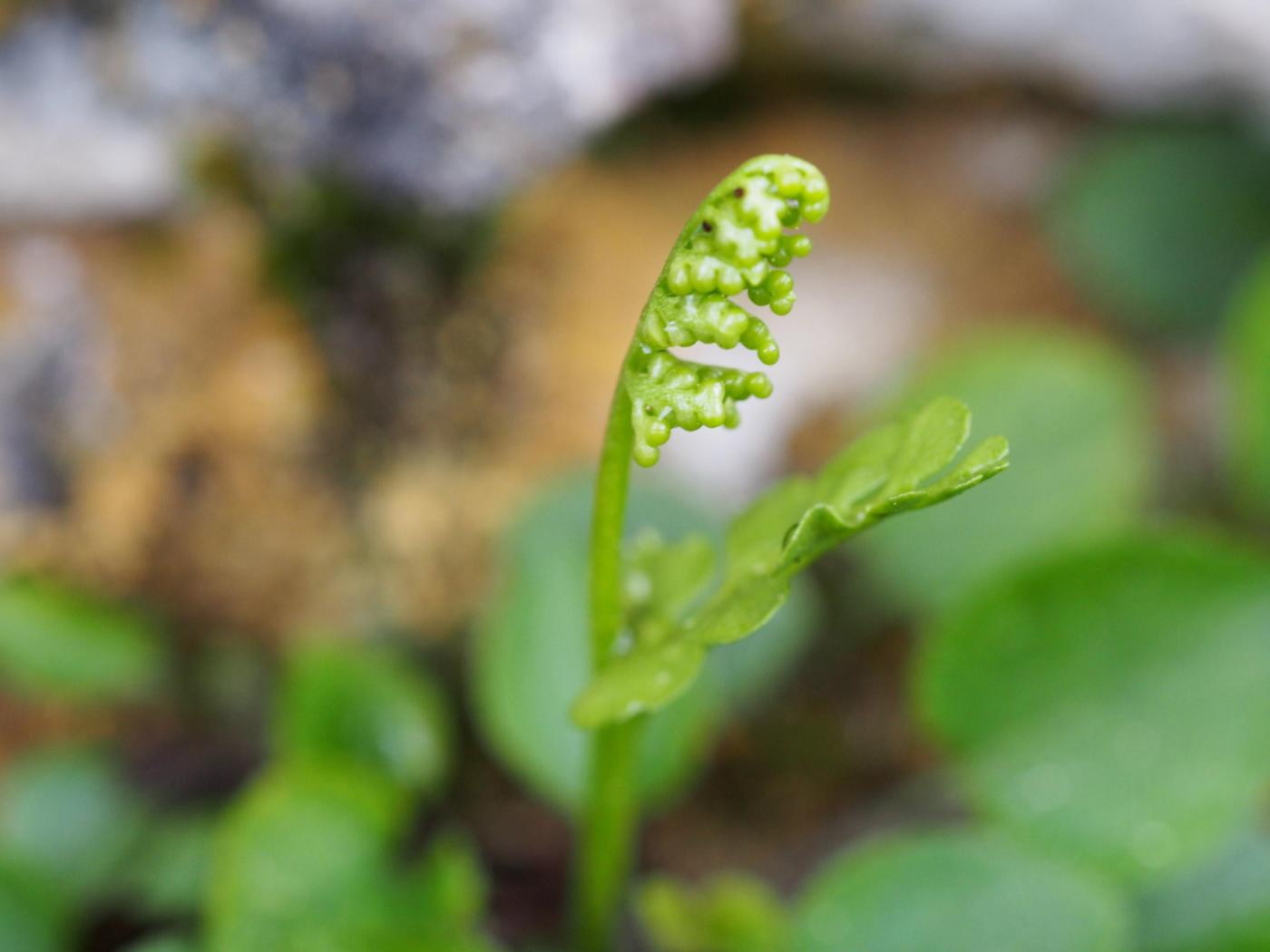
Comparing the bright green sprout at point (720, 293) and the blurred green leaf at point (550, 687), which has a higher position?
the blurred green leaf at point (550, 687)

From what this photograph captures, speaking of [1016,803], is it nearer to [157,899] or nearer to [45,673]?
[157,899]

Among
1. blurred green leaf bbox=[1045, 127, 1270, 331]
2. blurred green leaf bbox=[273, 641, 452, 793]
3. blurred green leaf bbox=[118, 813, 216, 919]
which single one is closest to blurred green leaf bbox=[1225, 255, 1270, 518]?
blurred green leaf bbox=[1045, 127, 1270, 331]

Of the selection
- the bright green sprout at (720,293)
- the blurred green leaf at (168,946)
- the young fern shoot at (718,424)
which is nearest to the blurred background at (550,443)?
the blurred green leaf at (168,946)

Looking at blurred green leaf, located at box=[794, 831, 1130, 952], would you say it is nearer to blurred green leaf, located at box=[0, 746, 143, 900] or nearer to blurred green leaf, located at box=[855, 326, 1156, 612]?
blurred green leaf, located at box=[855, 326, 1156, 612]

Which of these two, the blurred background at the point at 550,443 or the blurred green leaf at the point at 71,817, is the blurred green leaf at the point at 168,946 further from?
the blurred green leaf at the point at 71,817

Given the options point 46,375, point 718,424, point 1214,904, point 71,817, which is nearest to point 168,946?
point 71,817

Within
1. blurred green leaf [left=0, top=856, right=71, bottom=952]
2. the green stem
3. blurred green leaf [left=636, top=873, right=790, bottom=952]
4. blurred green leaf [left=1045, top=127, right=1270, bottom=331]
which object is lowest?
blurred green leaf [left=636, top=873, right=790, bottom=952]
